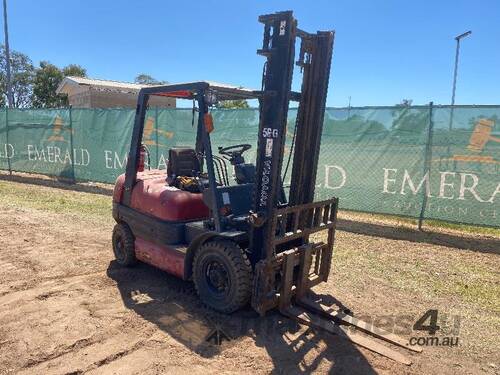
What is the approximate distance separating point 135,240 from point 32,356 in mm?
2097

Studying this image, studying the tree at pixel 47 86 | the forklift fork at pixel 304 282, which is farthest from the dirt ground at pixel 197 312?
the tree at pixel 47 86

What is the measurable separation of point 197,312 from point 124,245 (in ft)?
5.69

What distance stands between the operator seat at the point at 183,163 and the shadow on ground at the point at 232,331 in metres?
1.41

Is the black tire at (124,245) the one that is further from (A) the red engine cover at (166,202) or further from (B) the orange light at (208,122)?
(B) the orange light at (208,122)

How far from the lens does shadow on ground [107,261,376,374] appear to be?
11.1ft

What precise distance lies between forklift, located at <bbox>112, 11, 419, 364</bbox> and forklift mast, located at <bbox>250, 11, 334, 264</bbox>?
0.01 m

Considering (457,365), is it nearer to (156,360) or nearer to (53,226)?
(156,360)

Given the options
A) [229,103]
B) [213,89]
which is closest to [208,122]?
[213,89]

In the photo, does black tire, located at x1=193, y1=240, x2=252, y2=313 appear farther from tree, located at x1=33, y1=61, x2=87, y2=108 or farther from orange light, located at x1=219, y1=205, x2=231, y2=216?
tree, located at x1=33, y1=61, x2=87, y2=108

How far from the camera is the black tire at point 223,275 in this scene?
390 cm

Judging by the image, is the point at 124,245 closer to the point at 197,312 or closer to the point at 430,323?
the point at 197,312

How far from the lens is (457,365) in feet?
11.2

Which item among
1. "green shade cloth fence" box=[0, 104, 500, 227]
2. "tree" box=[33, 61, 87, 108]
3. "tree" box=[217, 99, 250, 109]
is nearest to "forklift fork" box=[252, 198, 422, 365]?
"tree" box=[217, 99, 250, 109]

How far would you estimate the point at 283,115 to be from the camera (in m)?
3.92
